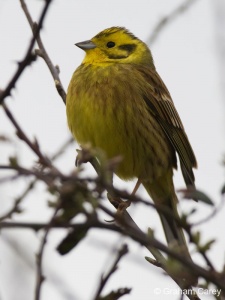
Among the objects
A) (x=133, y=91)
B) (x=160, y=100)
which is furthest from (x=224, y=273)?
(x=160, y=100)

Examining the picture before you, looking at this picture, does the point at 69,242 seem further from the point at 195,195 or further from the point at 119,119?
the point at 119,119

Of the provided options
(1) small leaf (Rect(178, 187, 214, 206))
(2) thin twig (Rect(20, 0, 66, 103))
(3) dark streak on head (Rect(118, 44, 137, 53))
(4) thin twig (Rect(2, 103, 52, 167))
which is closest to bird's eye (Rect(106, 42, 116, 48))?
(3) dark streak on head (Rect(118, 44, 137, 53))

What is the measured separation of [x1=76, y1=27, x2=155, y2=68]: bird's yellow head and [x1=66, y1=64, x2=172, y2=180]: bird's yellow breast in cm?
14

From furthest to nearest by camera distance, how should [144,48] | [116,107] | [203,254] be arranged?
[144,48]
[116,107]
[203,254]

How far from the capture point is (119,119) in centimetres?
466

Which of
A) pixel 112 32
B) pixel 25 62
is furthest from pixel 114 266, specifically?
pixel 112 32

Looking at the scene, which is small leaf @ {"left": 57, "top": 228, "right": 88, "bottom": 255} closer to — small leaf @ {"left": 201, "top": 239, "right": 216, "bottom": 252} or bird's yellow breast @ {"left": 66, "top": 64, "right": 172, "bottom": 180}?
small leaf @ {"left": 201, "top": 239, "right": 216, "bottom": 252}

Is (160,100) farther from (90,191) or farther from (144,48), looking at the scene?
(90,191)

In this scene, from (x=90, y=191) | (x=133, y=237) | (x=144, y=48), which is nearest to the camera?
(x=133, y=237)

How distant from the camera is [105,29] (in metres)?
5.47

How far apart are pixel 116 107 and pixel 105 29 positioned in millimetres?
1076

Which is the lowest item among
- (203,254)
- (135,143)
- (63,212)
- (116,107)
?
(135,143)

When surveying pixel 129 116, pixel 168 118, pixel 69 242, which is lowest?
pixel 168 118

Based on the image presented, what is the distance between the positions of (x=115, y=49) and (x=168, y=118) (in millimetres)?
727
